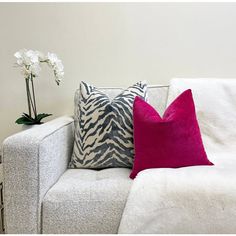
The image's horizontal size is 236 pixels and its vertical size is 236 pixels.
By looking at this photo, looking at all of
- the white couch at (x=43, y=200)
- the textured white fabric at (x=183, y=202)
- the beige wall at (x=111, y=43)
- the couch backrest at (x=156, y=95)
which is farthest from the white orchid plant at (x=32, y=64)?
the textured white fabric at (x=183, y=202)

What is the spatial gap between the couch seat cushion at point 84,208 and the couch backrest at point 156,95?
2.12ft

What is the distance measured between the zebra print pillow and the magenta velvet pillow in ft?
0.39

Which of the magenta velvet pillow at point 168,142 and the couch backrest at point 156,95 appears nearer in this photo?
the magenta velvet pillow at point 168,142

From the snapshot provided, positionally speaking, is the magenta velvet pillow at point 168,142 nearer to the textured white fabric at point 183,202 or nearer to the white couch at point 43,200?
the textured white fabric at point 183,202

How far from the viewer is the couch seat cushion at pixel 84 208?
1025mm

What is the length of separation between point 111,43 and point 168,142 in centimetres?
91

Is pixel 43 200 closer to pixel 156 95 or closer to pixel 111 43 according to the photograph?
pixel 156 95

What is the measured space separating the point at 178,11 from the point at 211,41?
0.89 ft

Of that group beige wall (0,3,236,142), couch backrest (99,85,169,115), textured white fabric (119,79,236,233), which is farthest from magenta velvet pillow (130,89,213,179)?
beige wall (0,3,236,142)

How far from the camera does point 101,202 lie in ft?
3.42

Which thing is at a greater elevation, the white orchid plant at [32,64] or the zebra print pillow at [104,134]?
the white orchid plant at [32,64]

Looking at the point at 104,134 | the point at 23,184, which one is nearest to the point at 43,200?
the point at 23,184

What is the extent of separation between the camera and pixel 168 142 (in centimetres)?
122

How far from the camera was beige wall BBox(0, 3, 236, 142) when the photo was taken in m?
1.85
